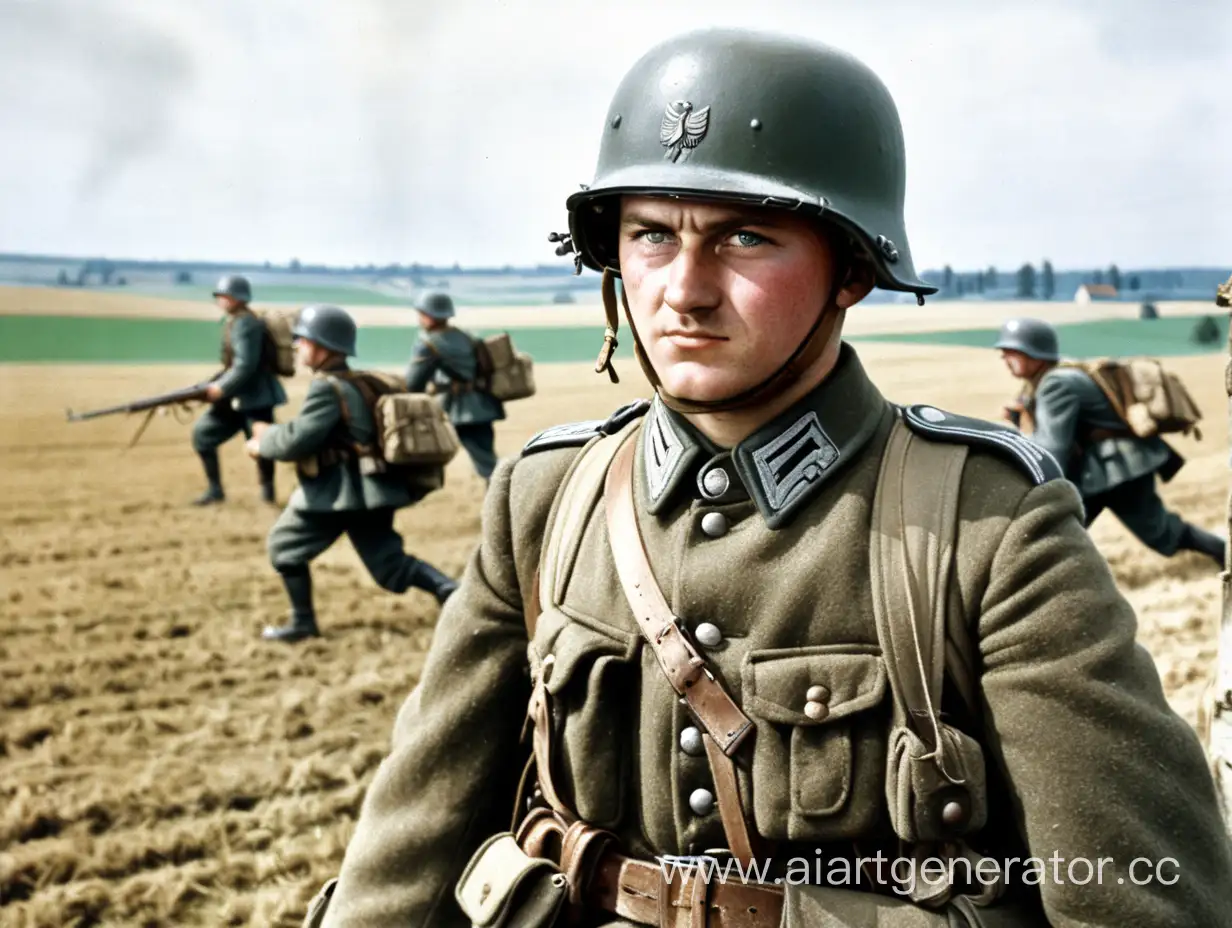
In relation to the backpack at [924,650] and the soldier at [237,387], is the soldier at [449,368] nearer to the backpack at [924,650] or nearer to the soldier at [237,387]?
the soldier at [237,387]

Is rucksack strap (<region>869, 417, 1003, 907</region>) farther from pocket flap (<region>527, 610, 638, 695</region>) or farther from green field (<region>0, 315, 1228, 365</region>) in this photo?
green field (<region>0, 315, 1228, 365</region>)

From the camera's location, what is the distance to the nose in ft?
5.93

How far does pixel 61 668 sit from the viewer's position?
22.5 ft

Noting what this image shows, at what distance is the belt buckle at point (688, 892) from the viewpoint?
5.92 feet

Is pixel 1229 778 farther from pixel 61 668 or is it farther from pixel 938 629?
pixel 61 668

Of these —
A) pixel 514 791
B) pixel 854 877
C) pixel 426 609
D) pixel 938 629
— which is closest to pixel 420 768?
pixel 514 791

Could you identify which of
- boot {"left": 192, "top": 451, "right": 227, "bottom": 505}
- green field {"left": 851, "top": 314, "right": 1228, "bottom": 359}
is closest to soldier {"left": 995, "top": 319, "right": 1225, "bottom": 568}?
green field {"left": 851, "top": 314, "right": 1228, "bottom": 359}

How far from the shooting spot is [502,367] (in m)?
9.95

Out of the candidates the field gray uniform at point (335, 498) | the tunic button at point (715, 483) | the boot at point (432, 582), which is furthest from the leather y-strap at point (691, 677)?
the boot at point (432, 582)

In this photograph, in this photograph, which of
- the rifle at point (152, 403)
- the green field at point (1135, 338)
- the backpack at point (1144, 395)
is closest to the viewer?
the backpack at point (1144, 395)

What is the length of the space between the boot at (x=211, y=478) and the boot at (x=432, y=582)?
4137 millimetres

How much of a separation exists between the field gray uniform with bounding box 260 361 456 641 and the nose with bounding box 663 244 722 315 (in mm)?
5551

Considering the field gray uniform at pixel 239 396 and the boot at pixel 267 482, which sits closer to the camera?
the field gray uniform at pixel 239 396

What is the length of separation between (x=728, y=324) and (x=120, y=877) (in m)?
3.73
